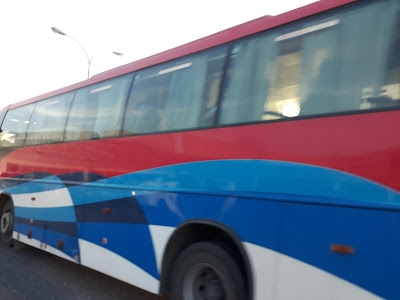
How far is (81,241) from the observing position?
5621 millimetres

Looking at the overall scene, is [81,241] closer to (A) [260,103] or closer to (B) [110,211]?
(B) [110,211]

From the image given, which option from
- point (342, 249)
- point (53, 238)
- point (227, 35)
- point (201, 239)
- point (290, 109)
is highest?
point (227, 35)

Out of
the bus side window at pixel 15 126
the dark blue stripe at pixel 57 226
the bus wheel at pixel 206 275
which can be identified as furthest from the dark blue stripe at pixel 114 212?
the bus side window at pixel 15 126

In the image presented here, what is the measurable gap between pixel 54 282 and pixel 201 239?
9.82 ft

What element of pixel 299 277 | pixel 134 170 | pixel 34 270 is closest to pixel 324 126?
pixel 299 277

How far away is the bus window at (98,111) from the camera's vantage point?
5.49m

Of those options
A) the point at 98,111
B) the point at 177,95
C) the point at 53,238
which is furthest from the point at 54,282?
the point at 177,95

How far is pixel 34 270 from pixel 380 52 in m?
6.11

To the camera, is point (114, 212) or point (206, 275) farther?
point (114, 212)

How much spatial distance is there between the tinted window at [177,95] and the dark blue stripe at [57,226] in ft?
6.17

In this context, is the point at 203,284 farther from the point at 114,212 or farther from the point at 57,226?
the point at 57,226

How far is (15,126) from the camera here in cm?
855

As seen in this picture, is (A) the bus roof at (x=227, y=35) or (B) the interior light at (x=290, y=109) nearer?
Answer: (B) the interior light at (x=290, y=109)

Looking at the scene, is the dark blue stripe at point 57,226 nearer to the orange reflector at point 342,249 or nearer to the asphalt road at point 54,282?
the asphalt road at point 54,282
